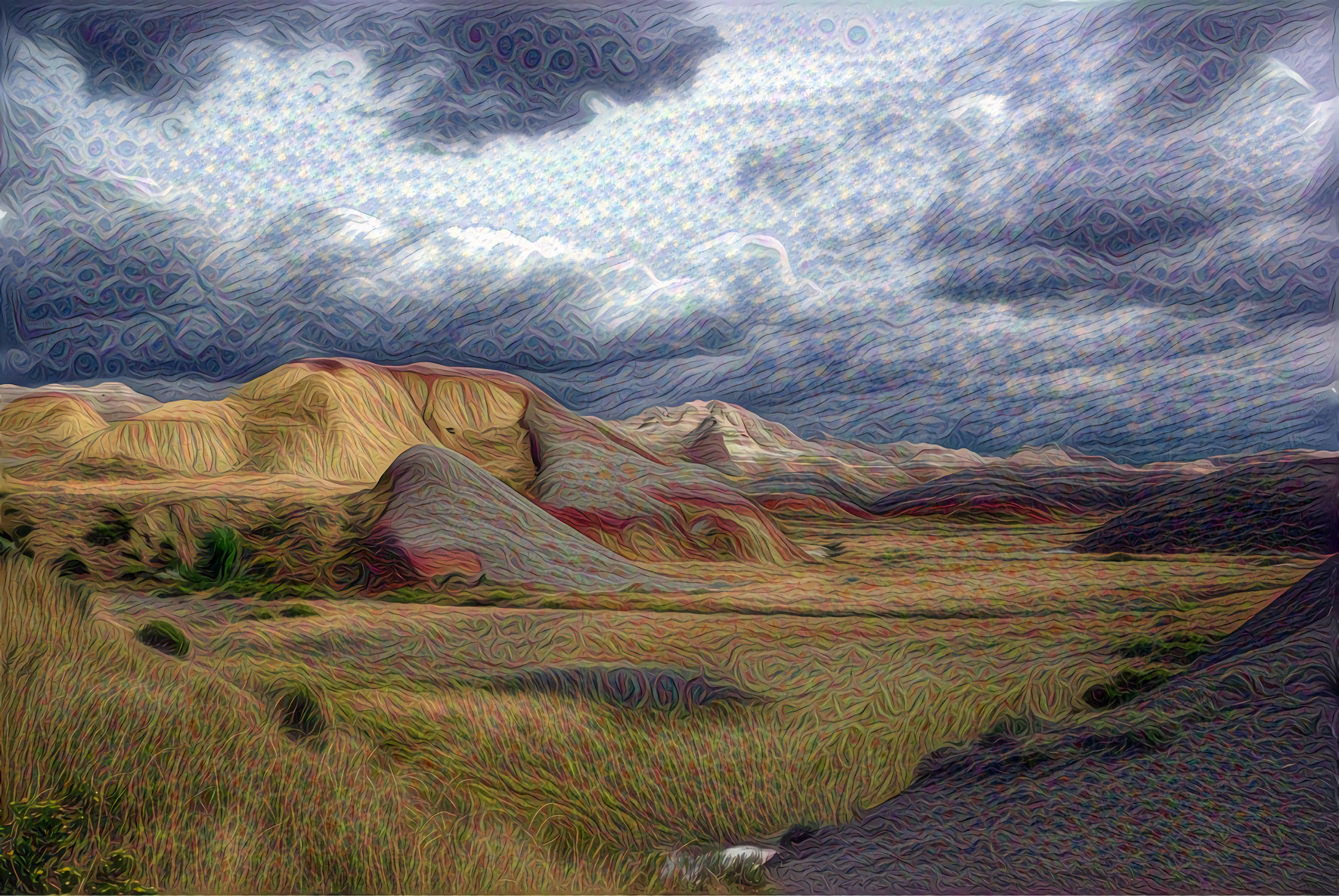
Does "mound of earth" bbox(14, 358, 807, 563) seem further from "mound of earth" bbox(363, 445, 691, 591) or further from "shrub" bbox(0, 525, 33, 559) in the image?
"shrub" bbox(0, 525, 33, 559)

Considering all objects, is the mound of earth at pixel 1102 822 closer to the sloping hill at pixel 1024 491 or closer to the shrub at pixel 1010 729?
the shrub at pixel 1010 729

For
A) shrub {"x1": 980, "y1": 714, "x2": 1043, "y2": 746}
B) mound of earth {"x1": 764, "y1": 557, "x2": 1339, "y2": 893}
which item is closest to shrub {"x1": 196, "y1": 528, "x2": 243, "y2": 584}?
mound of earth {"x1": 764, "y1": 557, "x2": 1339, "y2": 893}

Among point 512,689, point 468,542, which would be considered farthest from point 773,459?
point 512,689

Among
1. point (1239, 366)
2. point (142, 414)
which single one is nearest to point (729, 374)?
point (1239, 366)

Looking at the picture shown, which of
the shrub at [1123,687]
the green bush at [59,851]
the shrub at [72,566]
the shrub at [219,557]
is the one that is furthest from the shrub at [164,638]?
the shrub at [1123,687]

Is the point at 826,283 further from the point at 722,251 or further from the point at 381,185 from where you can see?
the point at 381,185
